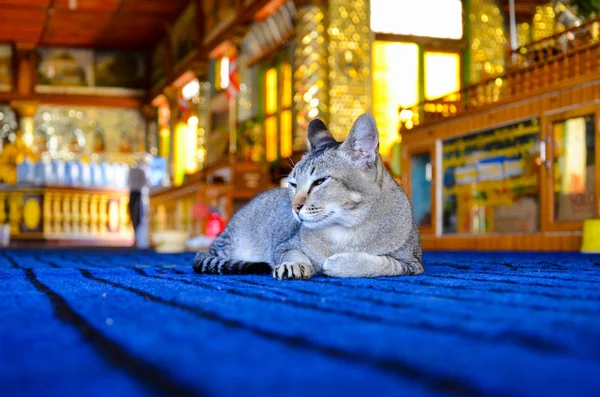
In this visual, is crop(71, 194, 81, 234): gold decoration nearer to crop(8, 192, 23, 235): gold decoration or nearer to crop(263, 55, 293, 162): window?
crop(8, 192, 23, 235): gold decoration

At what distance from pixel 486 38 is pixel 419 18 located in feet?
3.61

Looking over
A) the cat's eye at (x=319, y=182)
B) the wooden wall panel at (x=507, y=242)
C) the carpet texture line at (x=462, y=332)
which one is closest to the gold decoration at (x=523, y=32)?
Result: the wooden wall panel at (x=507, y=242)

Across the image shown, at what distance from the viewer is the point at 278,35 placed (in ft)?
35.1

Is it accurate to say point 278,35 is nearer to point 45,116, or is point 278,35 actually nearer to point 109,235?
point 109,235

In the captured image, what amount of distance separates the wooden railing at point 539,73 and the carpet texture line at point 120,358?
507 centimetres

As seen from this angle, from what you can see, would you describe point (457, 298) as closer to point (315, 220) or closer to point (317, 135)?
point (315, 220)

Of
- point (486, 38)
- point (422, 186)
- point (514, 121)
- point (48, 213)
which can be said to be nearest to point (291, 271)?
point (514, 121)

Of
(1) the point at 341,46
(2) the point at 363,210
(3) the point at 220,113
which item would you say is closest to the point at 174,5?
(3) the point at 220,113

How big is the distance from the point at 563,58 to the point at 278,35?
5452 mm

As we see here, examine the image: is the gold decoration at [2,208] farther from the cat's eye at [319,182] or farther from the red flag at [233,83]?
the cat's eye at [319,182]

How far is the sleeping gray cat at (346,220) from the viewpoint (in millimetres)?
2627

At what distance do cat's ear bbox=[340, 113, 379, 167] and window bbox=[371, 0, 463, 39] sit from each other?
7.47 meters

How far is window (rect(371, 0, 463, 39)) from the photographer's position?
32.8 feet

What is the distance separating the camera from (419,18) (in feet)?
33.7
